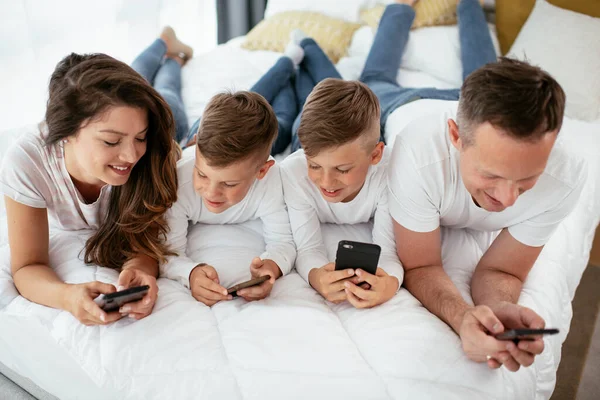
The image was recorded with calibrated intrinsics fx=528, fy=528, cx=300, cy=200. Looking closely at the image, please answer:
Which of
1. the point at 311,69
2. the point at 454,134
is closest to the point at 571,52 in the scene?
the point at 311,69

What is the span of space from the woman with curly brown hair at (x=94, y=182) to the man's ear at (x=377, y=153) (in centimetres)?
52

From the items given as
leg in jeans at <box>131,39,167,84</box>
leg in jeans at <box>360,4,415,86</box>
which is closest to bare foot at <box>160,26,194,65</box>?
leg in jeans at <box>131,39,167,84</box>

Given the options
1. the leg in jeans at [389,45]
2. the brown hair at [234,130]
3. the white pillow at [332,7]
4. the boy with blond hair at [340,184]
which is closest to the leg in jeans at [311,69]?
the leg in jeans at [389,45]

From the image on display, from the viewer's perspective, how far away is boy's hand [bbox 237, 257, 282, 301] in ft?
4.01

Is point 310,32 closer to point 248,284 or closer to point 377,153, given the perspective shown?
point 377,153

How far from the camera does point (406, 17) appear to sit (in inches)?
88.1

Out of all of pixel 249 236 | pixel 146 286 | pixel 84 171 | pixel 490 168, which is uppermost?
pixel 490 168

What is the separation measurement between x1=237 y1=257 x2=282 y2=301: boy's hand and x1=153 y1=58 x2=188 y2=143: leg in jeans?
2.28 feet

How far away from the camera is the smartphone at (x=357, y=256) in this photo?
1157 mm

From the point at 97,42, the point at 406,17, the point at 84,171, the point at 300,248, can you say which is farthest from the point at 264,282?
the point at 97,42

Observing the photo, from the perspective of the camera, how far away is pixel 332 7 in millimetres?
2531

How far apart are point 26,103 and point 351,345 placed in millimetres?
1786

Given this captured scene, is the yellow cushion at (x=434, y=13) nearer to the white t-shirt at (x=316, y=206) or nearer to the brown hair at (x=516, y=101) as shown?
the white t-shirt at (x=316, y=206)

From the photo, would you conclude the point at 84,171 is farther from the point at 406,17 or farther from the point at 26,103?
the point at 406,17
